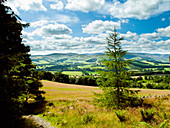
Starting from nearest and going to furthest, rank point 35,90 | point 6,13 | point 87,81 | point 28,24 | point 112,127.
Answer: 1. point 112,127
2. point 6,13
3. point 28,24
4. point 35,90
5. point 87,81

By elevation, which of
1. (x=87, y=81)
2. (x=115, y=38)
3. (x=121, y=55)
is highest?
(x=115, y=38)

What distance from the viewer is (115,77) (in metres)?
11.8

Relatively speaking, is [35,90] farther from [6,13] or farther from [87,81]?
[87,81]

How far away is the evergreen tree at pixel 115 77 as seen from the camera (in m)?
12.0

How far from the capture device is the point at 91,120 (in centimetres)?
896

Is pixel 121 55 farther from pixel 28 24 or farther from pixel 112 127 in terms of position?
pixel 28 24

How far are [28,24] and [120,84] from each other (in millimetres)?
10922

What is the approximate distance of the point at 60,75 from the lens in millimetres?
109750

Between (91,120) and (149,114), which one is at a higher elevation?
(149,114)

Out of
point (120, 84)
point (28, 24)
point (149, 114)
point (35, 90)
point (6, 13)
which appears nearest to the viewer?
point (149, 114)

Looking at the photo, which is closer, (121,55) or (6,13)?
(6,13)

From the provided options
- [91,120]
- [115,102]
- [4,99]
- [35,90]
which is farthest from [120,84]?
[35,90]

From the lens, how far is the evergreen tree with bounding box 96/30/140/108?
1198 centimetres

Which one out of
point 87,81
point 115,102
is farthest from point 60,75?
point 115,102
